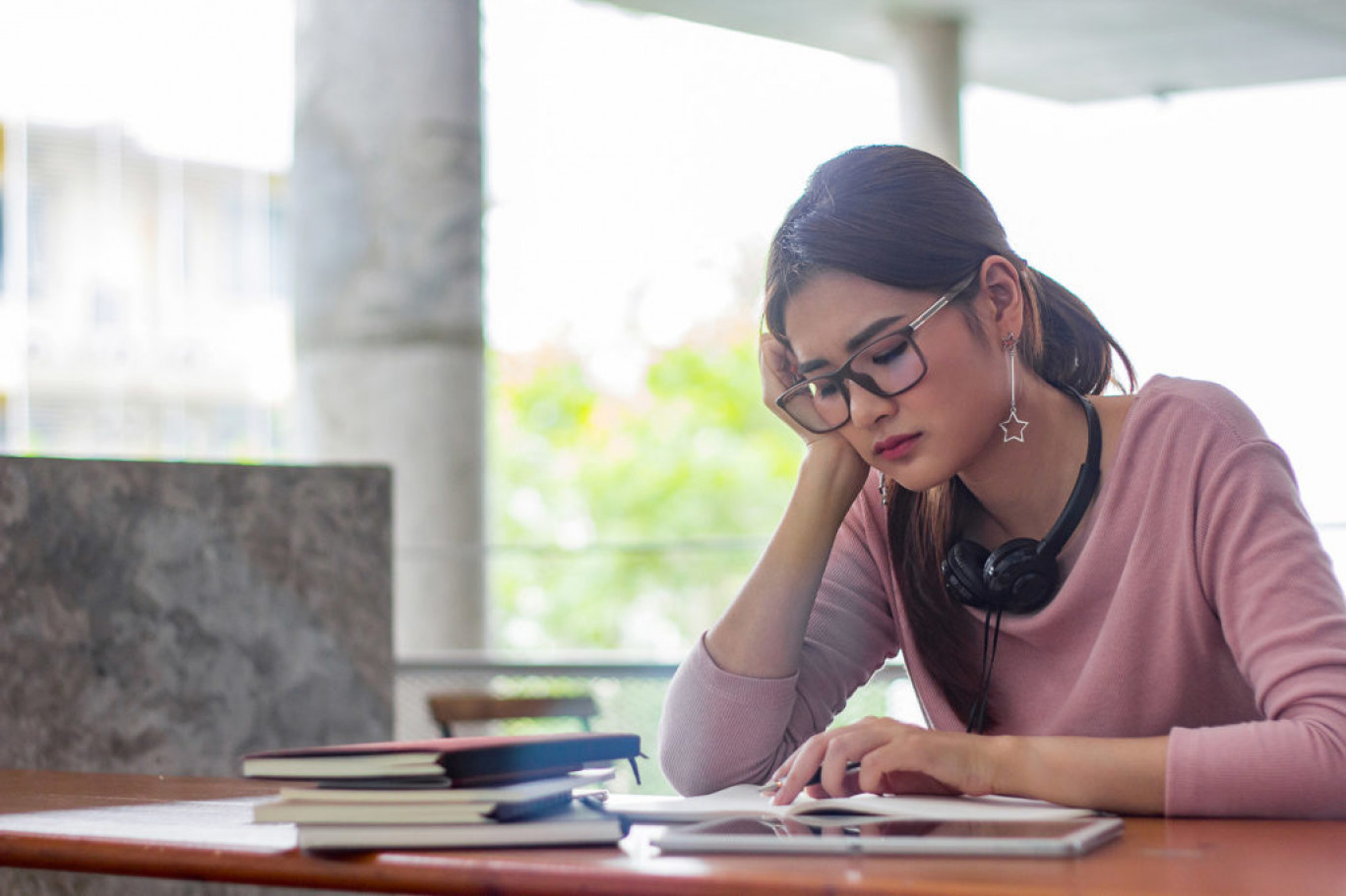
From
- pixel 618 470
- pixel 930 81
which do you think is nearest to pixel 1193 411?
pixel 930 81

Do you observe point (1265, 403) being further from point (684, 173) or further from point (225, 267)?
point (225, 267)

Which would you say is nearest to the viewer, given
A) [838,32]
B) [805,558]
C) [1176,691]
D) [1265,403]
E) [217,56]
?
[1176,691]

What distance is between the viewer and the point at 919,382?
1.44 meters

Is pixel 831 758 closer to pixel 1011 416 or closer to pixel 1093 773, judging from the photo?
pixel 1093 773

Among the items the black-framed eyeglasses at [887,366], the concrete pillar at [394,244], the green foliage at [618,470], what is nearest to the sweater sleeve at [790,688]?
the black-framed eyeglasses at [887,366]

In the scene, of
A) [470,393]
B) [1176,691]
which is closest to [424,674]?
[470,393]

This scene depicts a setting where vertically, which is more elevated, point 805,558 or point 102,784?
point 805,558

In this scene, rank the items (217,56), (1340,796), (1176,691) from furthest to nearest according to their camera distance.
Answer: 1. (217,56)
2. (1176,691)
3. (1340,796)

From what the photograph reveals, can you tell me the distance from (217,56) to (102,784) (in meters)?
15.6

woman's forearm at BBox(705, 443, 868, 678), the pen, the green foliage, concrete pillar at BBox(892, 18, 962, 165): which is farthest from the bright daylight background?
the pen

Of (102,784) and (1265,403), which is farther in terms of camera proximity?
(1265,403)

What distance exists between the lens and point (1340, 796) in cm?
114

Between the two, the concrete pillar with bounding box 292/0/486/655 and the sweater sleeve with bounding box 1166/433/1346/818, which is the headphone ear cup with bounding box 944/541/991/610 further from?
the concrete pillar with bounding box 292/0/486/655

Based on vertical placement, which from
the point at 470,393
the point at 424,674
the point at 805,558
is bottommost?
the point at 424,674
